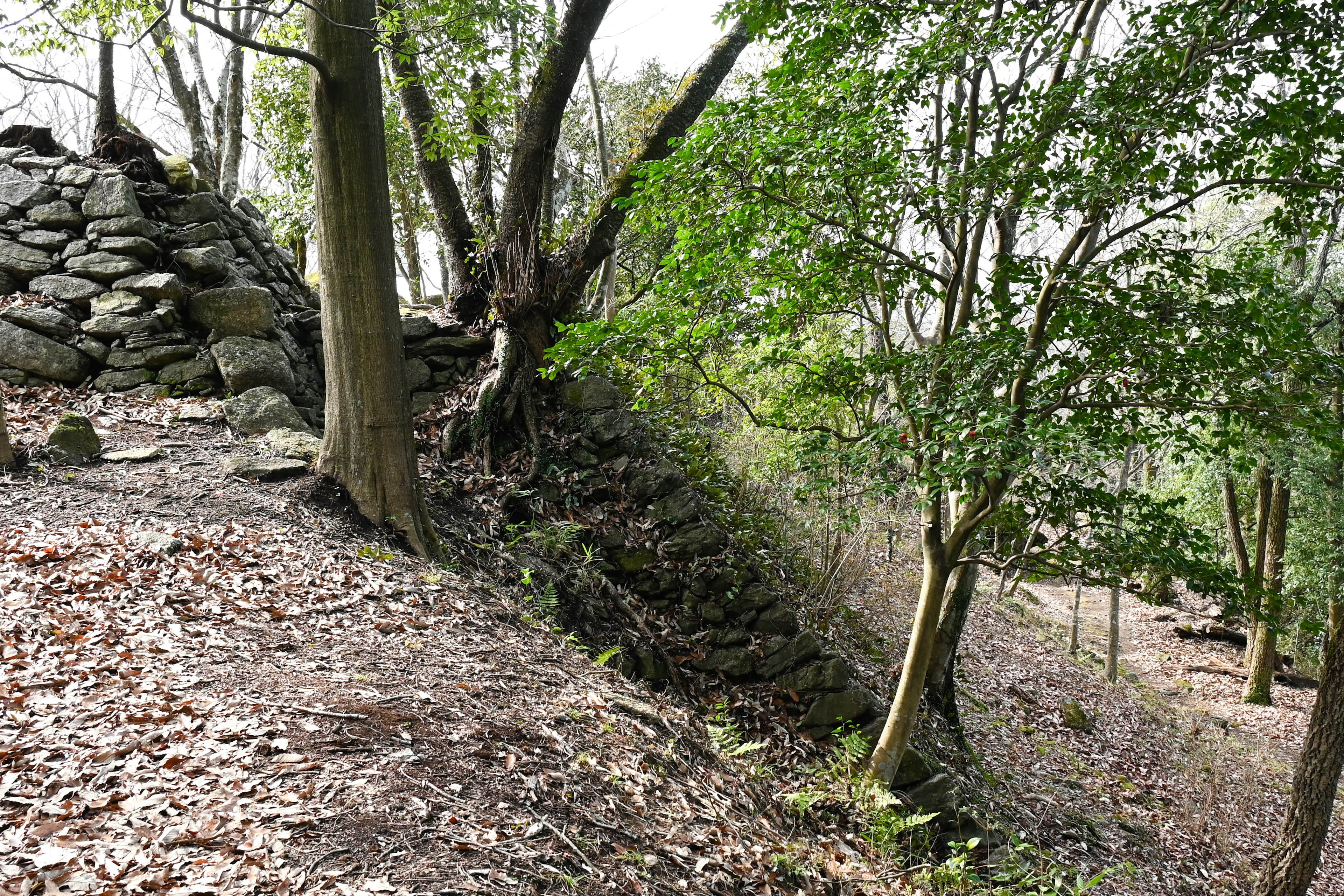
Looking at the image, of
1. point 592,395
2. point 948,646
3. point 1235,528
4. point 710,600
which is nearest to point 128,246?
point 592,395

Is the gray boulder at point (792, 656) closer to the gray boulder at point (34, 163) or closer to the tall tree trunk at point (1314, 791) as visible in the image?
the tall tree trunk at point (1314, 791)

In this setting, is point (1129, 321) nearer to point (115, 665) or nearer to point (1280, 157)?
point (1280, 157)

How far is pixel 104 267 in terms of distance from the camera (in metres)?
7.55

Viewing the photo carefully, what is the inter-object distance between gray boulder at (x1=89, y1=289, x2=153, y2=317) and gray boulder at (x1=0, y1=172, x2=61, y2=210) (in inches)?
60.1

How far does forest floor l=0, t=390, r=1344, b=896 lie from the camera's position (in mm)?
2451

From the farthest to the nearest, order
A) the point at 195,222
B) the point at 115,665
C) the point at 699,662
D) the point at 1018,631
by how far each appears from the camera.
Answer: the point at 1018,631 → the point at 195,222 → the point at 699,662 → the point at 115,665

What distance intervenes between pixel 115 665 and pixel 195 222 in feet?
22.3

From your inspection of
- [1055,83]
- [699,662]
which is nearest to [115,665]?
[699,662]

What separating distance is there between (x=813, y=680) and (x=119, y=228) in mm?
8804

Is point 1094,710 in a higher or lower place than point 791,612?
lower

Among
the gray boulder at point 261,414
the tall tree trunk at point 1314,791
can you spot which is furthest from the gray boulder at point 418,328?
the tall tree trunk at point 1314,791

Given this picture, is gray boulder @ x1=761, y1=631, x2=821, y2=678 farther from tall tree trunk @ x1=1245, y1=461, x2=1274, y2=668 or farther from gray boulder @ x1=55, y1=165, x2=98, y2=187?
tall tree trunk @ x1=1245, y1=461, x2=1274, y2=668

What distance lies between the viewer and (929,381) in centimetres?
554

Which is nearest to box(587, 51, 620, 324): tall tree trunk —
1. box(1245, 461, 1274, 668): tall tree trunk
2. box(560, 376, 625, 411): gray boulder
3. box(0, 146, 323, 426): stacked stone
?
box(560, 376, 625, 411): gray boulder
